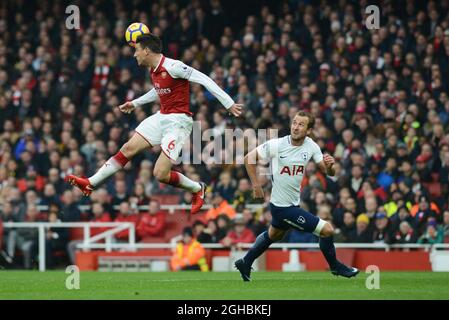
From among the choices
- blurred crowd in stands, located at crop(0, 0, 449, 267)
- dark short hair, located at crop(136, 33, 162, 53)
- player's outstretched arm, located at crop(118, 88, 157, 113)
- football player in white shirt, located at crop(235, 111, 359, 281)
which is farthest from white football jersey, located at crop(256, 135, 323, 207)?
blurred crowd in stands, located at crop(0, 0, 449, 267)

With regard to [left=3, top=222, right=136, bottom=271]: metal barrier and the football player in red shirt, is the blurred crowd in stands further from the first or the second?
the football player in red shirt

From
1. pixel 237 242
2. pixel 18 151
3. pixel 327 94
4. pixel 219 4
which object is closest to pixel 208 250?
pixel 237 242

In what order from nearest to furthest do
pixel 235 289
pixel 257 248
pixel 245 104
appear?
1. pixel 235 289
2. pixel 257 248
3. pixel 245 104

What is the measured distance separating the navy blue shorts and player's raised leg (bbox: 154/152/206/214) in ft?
4.31

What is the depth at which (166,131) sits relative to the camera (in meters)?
14.8

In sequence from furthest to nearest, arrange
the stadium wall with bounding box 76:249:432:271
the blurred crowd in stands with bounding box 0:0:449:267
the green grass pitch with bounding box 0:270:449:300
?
the blurred crowd in stands with bounding box 0:0:449:267 → the stadium wall with bounding box 76:249:432:271 → the green grass pitch with bounding box 0:270:449:300

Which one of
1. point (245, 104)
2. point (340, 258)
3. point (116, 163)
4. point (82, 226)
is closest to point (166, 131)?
point (116, 163)

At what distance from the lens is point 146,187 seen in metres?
24.1

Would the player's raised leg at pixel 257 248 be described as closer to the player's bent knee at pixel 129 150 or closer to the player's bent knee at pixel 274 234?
the player's bent knee at pixel 274 234

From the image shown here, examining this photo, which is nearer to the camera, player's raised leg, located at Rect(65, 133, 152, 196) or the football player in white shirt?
the football player in white shirt

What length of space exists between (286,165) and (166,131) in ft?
5.32

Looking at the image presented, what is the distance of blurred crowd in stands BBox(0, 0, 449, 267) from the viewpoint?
71.2 feet

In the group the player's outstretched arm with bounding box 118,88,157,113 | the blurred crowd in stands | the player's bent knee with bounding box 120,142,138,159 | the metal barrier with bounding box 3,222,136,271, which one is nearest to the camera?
the player's bent knee with bounding box 120,142,138,159

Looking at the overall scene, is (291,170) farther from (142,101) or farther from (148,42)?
(148,42)
